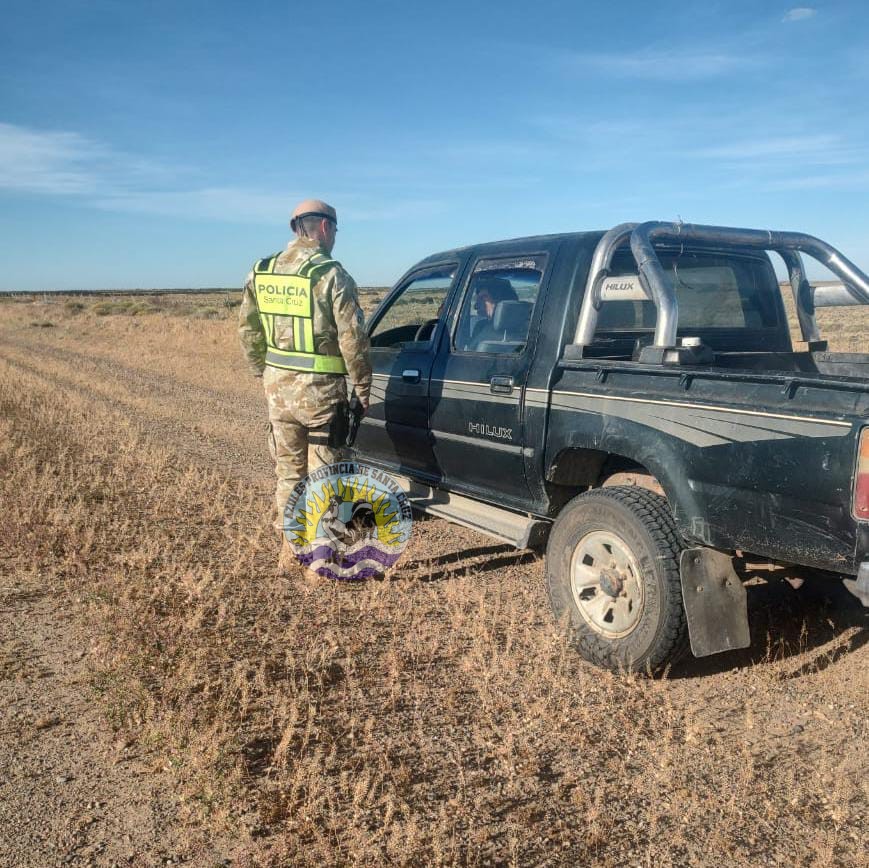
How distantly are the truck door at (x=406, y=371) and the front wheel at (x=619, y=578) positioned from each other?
143cm

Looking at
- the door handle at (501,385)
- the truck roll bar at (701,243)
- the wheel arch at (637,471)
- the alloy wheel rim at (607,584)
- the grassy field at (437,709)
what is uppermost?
Result: the truck roll bar at (701,243)

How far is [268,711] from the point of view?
3297 mm

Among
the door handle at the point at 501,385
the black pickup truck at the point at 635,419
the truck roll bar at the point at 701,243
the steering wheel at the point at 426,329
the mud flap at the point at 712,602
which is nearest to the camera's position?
the black pickup truck at the point at 635,419

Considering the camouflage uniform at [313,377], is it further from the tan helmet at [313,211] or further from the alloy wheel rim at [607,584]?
the alloy wheel rim at [607,584]

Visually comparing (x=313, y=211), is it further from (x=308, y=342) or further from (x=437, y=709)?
(x=437, y=709)

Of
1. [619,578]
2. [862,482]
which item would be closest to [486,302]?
[619,578]

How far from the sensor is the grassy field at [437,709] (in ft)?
8.46

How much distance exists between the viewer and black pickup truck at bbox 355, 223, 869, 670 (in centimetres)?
301

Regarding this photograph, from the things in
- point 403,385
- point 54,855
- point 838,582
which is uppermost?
point 403,385

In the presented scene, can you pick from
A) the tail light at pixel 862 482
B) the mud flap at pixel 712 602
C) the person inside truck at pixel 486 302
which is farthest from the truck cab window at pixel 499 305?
the tail light at pixel 862 482

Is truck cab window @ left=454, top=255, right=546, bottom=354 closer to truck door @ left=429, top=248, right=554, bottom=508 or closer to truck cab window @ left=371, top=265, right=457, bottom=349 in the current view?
truck door @ left=429, top=248, right=554, bottom=508

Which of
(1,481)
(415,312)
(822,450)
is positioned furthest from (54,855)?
(1,481)

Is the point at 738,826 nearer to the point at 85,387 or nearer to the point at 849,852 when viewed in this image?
the point at 849,852

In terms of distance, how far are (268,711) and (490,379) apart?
2.06m
